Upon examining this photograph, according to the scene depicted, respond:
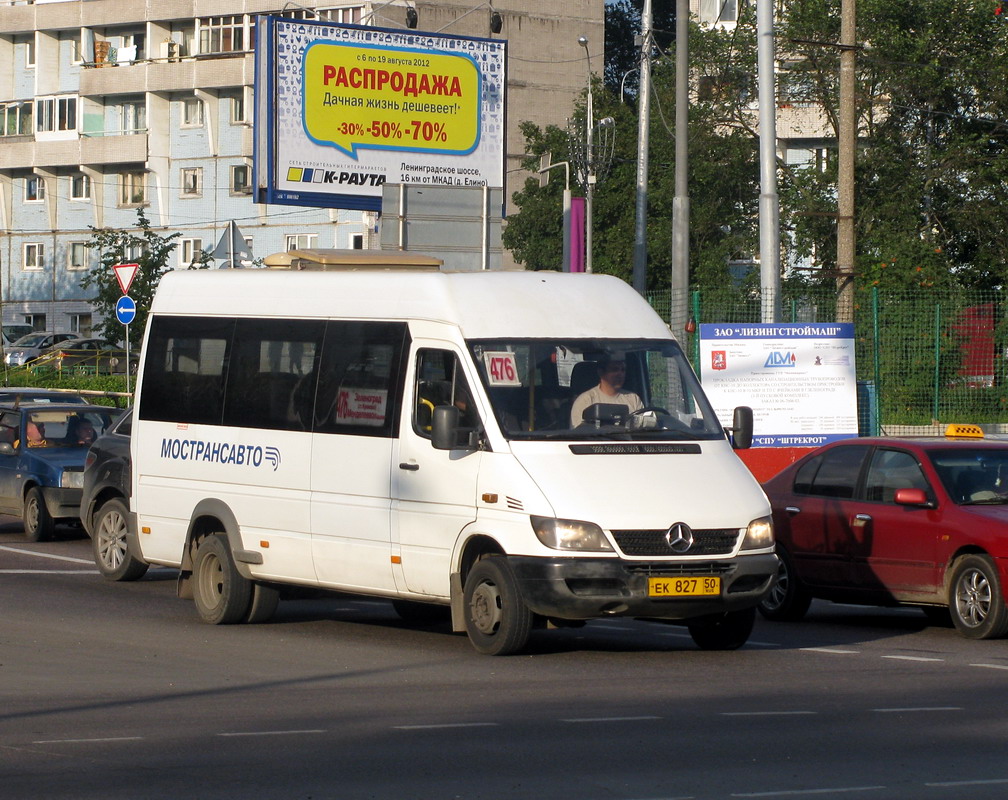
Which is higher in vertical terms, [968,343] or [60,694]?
[968,343]

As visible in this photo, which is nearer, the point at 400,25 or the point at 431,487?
the point at 431,487

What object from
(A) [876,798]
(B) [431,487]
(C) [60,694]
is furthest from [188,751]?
(B) [431,487]

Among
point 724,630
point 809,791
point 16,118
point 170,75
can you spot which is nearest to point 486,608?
point 724,630

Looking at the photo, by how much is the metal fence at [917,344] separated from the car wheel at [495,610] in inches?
494

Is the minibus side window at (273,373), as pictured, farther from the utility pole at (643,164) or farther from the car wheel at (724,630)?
the utility pole at (643,164)

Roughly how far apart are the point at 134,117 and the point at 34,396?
163 feet

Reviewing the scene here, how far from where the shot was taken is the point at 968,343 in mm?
24531

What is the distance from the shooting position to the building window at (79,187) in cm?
7344

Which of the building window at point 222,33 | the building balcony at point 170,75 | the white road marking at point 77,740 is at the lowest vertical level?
the white road marking at point 77,740

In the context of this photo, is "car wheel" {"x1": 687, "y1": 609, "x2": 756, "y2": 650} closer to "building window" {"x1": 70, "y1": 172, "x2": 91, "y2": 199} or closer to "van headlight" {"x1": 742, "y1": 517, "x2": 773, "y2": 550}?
"van headlight" {"x1": 742, "y1": 517, "x2": 773, "y2": 550}

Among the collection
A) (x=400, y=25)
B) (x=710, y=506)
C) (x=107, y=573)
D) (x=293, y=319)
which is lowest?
(x=107, y=573)

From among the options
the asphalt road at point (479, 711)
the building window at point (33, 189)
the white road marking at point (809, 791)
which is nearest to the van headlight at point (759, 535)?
the asphalt road at point (479, 711)

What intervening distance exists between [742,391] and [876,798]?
1446 cm

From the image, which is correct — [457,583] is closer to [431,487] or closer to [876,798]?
[431,487]
